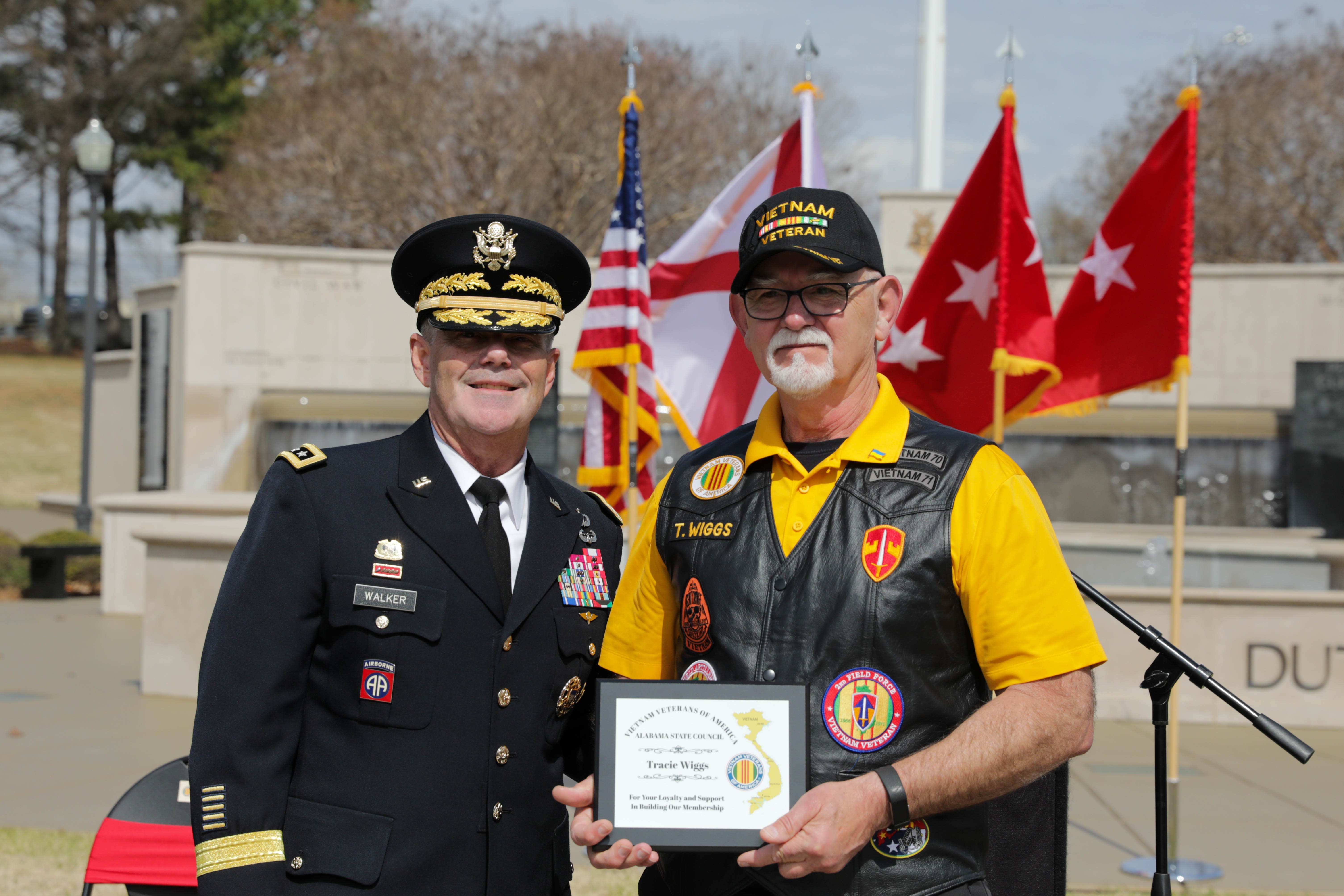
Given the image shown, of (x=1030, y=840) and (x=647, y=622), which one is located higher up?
(x=647, y=622)

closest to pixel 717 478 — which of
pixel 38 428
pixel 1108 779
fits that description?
pixel 1108 779

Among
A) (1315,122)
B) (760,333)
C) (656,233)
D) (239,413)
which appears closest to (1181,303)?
(760,333)

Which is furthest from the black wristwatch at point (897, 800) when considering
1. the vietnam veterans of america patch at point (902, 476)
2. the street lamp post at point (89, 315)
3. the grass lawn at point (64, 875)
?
the street lamp post at point (89, 315)

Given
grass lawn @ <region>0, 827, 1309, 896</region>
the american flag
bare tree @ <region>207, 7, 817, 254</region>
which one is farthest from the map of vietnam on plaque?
bare tree @ <region>207, 7, 817, 254</region>

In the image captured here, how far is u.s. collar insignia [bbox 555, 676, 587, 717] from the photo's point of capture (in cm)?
282

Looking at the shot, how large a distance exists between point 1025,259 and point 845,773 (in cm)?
545

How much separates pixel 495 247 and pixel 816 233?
0.80 meters

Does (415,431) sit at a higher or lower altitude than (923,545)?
higher

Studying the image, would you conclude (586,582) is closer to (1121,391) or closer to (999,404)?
(999,404)

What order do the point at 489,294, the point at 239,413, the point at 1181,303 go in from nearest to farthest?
the point at 489,294 → the point at 1181,303 → the point at 239,413

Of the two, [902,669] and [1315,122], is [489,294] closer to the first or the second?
[902,669]

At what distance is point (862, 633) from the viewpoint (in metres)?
2.40

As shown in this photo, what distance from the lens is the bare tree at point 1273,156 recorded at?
2955 cm

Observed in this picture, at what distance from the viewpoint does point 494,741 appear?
2703mm
